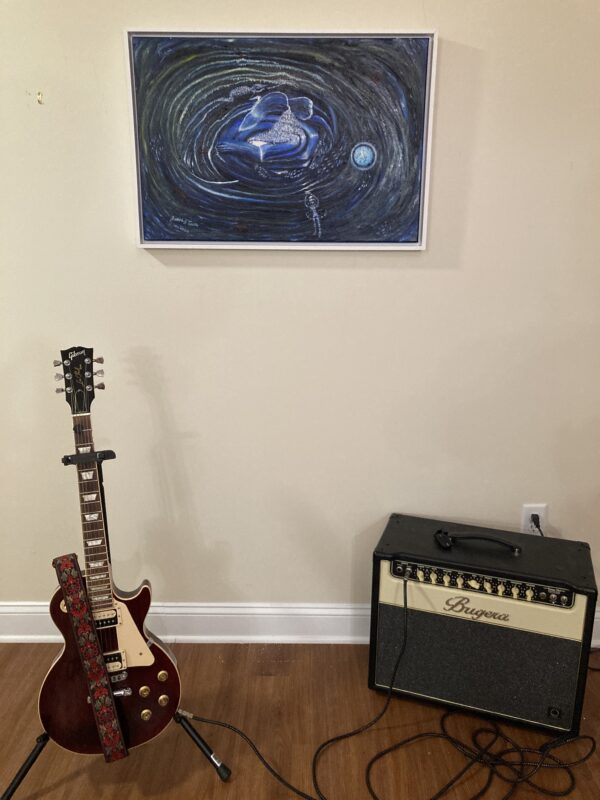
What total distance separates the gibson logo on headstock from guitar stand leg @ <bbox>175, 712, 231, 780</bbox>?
2.03ft

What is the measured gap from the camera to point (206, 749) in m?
1.33

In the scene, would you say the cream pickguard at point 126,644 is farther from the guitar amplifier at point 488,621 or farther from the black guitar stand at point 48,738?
the guitar amplifier at point 488,621

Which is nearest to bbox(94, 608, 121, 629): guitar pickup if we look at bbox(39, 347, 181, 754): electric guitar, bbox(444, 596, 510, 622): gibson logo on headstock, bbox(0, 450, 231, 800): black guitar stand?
bbox(39, 347, 181, 754): electric guitar

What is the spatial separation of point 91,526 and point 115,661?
293 mm

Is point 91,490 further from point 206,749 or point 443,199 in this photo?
point 443,199

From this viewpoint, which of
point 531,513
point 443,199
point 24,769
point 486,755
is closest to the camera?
point 24,769

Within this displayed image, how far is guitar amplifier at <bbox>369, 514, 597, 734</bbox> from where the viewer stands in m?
1.39

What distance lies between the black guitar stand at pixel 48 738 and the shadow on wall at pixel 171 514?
36 centimetres

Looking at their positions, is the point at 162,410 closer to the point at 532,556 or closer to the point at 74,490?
the point at 74,490

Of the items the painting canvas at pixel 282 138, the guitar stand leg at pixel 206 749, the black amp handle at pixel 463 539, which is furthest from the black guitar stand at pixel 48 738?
the black amp handle at pixel 463 539

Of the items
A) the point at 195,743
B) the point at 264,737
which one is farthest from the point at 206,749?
the point at 264,737

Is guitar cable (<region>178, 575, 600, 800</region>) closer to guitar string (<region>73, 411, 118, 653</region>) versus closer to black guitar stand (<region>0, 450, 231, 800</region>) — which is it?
black guitar stand (<region>0, 450, 231, 800</region>)

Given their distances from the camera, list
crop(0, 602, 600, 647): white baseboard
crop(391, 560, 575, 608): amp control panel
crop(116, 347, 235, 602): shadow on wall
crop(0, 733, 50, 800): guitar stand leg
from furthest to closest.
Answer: crop(0, 602, 600, 647): white baseboard
crop(116, 347, 235, 602): shadow on wall
crop(391, 560, 575, 608): amp control panel
crop(0, 733, 50, 800): guitar stand leg

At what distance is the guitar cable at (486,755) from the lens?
1321 mm
